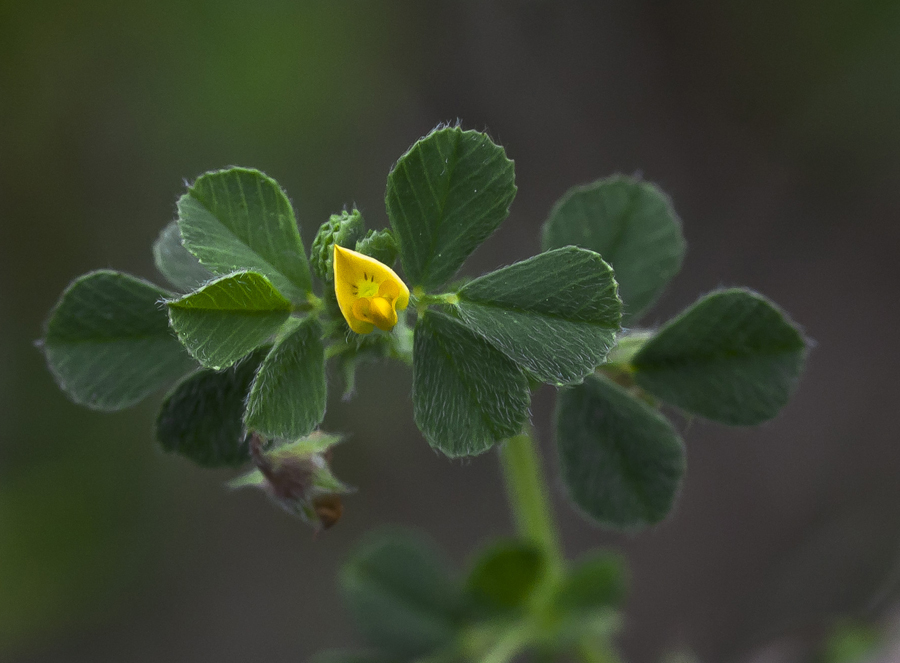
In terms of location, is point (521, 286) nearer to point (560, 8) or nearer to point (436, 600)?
point (436, 600)

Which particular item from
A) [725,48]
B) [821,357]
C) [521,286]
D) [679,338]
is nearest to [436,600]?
[679,338]

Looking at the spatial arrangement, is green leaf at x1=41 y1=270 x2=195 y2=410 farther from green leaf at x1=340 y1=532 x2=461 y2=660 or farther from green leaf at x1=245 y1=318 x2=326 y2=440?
green leaf at x1=340 y1=532 x2=461 y2=660

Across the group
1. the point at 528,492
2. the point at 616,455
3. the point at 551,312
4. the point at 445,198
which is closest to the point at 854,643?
the point at 528,492

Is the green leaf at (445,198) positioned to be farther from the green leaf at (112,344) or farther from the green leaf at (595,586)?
the green leaf at (595,586)

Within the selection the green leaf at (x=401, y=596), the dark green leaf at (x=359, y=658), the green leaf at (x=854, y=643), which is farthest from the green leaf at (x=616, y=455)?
the green leaf at (x=854, y=643)

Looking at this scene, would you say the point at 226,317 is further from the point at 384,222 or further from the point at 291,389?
the point at 384,222

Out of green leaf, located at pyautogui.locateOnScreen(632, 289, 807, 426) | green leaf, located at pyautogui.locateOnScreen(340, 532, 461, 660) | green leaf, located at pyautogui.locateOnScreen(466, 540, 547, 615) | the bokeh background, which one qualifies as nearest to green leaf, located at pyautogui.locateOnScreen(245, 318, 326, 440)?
green leaf, located at pyautogui.locateOnScreen(632, 289, 807, 426)
